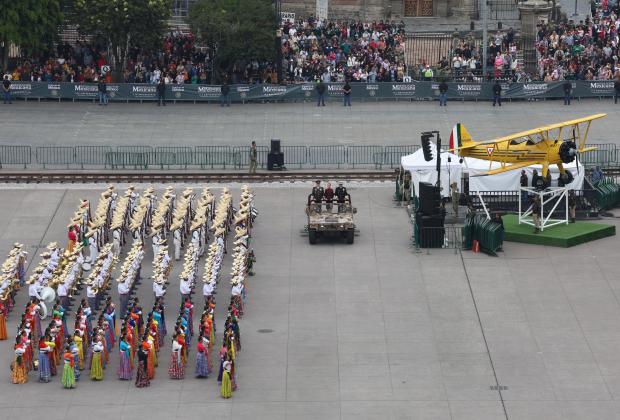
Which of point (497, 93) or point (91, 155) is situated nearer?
point (91, 155)

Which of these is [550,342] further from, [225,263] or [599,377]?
[225,263]

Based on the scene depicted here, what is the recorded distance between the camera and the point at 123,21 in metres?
82.6

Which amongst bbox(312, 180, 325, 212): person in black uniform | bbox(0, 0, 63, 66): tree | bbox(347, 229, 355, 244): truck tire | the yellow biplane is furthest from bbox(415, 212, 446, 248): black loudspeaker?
bbox(0, 0, 63, 66): tree

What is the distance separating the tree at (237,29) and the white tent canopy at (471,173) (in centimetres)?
2069

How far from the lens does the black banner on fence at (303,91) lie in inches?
3270

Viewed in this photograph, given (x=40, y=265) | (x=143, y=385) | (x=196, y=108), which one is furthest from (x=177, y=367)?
(x=196, y=108)

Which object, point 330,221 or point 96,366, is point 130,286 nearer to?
point 96,366

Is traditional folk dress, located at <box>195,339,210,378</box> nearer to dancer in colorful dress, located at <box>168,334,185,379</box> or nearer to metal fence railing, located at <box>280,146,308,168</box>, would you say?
dancer in colorful dress, located at <box>168,334,185,379</box>

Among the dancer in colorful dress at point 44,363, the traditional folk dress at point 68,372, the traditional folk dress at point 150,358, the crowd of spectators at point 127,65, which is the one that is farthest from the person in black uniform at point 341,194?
the crowd of spectators at point 127,65

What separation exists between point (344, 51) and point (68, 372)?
42618 millimetres

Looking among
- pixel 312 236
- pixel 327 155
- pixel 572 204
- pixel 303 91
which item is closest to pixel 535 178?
pixel 572 204

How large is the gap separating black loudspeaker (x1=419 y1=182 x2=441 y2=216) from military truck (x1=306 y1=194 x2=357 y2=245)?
246 cm

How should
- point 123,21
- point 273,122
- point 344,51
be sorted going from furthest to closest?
1. point 344,51
2. point 123,21
3. point 273,122

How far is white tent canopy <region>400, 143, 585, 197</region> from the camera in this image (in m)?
64.1
